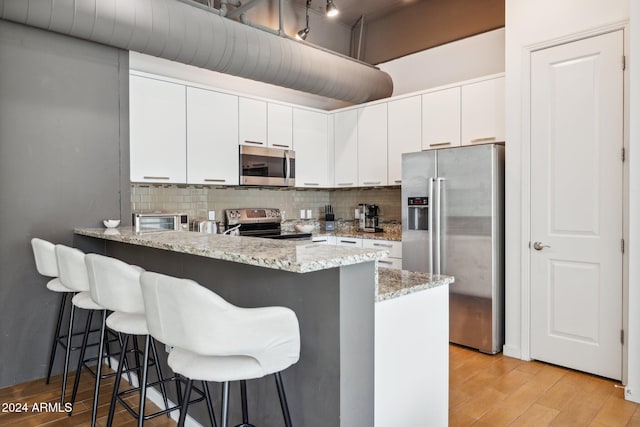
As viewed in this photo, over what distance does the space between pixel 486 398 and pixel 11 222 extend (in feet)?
11.1

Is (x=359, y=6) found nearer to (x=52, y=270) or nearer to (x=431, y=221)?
(x=431, y=221)

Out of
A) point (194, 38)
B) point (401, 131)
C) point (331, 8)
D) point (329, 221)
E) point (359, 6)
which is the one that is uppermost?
point (359, 6)

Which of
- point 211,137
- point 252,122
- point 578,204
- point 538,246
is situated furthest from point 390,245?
point 211,137

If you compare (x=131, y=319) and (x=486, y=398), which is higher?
(x=131, y=319)

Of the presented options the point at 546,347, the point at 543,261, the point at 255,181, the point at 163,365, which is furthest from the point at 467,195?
the point at 163,365

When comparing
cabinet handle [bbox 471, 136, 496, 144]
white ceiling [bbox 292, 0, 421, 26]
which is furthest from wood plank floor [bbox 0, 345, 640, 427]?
white ceiling [bbox 292, 0, 421, 26]

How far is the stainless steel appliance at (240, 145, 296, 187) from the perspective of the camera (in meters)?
4.29

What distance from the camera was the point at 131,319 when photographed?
Result: 2016mm

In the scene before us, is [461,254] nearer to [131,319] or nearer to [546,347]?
[546,347]

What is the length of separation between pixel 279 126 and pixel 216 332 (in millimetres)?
3581

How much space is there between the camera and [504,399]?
261cm

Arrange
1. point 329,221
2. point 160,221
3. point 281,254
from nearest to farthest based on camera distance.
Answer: point 281,254 < point 160,221 < point 329,221

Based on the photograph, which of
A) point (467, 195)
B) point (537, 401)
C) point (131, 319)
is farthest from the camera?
point (467, 195)

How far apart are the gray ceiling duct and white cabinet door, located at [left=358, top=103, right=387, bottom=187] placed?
1.41 ft
